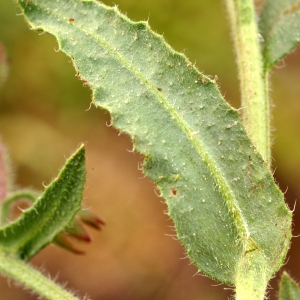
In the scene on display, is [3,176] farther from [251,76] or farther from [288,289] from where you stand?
[288,289]

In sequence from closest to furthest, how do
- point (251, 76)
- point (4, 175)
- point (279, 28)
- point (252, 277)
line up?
point (252, 277), point (251, 76), point (279, 28), point (4, 175)

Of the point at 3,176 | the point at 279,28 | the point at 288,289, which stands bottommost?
the point at 3,176

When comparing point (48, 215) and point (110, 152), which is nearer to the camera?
point (48, 215)

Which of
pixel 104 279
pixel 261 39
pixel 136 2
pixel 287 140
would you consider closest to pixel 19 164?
pixel 104 279

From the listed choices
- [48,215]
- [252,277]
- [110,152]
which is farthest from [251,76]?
[110,152]

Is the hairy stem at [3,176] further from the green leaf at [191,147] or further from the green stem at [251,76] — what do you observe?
the green stem at [251,76]

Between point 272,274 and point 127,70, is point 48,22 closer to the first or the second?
point 127,70


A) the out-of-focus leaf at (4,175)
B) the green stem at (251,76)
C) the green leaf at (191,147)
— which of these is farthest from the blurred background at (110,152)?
the green leaf at (191,147)
